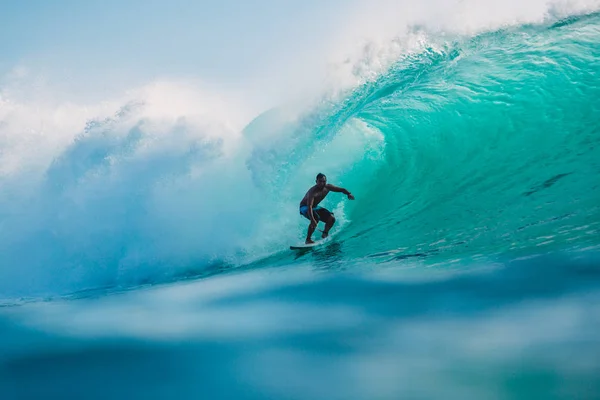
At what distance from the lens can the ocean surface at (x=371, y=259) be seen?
2502 mm

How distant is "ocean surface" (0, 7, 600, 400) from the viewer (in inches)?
98.5

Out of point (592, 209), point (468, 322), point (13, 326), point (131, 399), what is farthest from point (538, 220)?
point (13, 326)

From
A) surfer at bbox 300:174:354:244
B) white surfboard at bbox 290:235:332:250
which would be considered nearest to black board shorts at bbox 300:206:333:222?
surfer at bbox 300:174:354:244

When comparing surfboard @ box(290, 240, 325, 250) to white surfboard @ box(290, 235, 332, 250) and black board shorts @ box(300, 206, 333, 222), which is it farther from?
black board shorts @ box(300, 206, 333, 222)

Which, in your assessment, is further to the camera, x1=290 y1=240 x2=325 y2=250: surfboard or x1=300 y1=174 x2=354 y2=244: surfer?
x1=300 y1=174 x2=354 y2=244: surfer

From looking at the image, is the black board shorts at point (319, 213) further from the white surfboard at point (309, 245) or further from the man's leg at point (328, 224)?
the white surfboard at point (309, 245)

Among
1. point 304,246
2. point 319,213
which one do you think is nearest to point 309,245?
point 304,246

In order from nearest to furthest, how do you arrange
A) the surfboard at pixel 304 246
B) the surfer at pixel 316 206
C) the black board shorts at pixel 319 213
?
the surfboard at pixel 304 246 < the surfer at pixel 316 206 < the black board shorts at pixel 319 213

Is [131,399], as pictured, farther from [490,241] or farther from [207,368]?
[490,241]

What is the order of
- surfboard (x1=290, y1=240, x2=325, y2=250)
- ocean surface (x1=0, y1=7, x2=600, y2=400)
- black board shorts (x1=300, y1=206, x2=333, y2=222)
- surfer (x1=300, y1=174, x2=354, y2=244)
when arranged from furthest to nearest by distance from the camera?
black board shorts (x1=300, y1=206, x2=333, y2=222) < surfer (x1=300, y1=174, x2=354, y2=244) < surfboard (x1=290, y1=240, x2=325, y2=250) < ocean surface (x1=0, y1=7, x2=600, y2=400)

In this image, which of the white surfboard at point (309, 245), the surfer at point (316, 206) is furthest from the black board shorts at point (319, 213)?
the white surfboard at point (309, 245)

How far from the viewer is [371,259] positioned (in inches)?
196

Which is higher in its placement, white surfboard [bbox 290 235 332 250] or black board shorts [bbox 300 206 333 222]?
black board shorts [bbox 300 206 333 222]

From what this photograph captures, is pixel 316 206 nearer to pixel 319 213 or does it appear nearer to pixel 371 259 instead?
pixel 319 213
